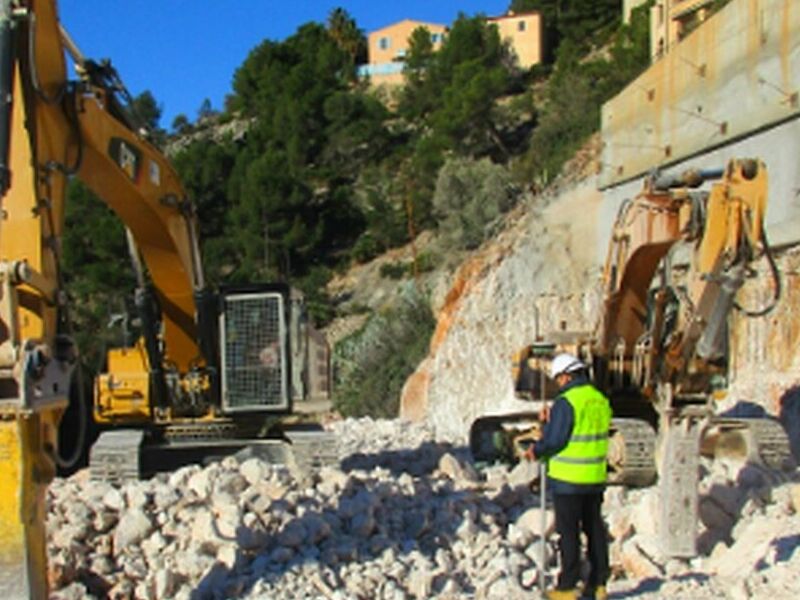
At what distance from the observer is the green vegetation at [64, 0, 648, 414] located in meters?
28.1

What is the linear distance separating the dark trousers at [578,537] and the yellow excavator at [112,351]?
10.4ft

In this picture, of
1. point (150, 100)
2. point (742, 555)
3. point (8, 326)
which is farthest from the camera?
point (150, 100)

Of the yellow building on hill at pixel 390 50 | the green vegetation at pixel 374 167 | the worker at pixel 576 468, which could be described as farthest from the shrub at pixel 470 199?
the yellow building on hill at pixel 390 50

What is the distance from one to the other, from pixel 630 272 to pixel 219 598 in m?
5.40

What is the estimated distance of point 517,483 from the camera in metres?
9.93

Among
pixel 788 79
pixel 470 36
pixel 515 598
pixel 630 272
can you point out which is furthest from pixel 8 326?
pixel 470 36

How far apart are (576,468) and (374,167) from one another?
39868 mm

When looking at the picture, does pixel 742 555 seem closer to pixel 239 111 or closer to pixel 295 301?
pixel 295 301

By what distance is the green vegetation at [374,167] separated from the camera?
28094 millimetres

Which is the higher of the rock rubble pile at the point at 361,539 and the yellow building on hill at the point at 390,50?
the yellow building on hill at the point at 390,50

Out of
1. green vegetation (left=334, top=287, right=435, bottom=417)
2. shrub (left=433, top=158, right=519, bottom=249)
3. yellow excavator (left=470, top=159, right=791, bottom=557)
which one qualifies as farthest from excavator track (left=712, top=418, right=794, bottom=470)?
shrub (left=433, top=158, right=519, bottom=249)

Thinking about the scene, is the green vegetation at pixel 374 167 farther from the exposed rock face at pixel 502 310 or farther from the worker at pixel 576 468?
the worker at pixel 576 468

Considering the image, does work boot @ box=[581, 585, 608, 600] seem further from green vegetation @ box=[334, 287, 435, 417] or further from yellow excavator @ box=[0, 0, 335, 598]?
green vegetation @ box=[334, 287, 435, 417]

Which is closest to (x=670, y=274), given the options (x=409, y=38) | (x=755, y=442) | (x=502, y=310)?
(x=755, y=442)
